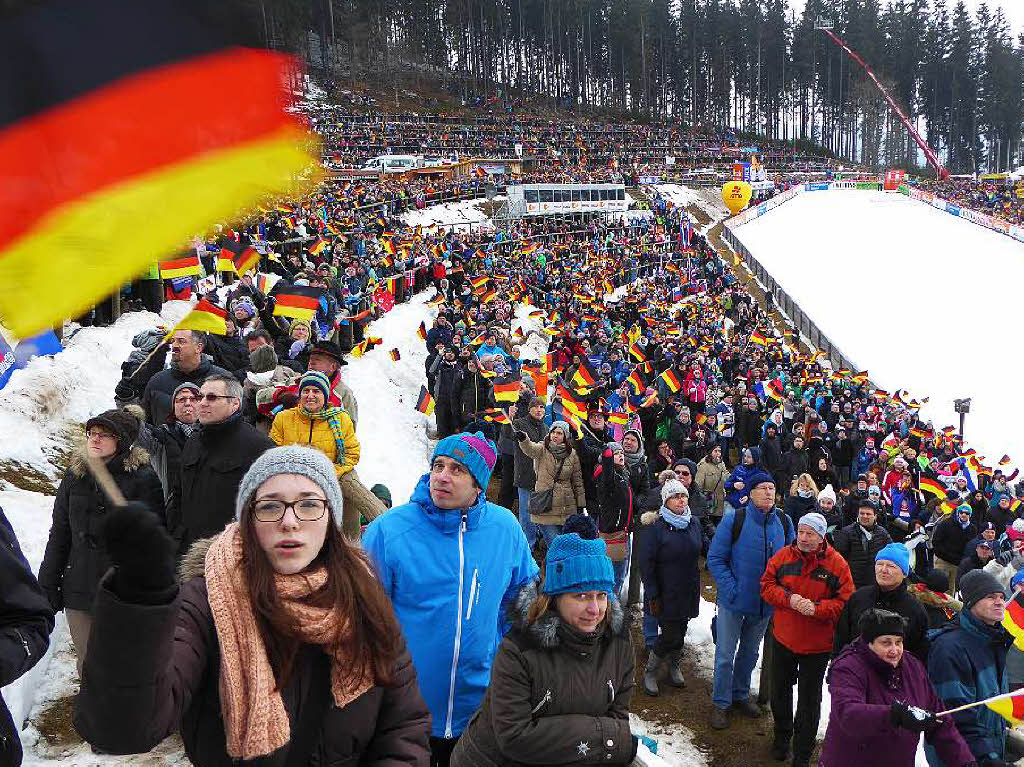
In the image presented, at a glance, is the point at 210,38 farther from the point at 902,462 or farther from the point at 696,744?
the point at 902,462

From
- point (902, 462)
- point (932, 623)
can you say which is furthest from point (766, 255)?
point (932, 623)

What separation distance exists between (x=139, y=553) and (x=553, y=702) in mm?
1899

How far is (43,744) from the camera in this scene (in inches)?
169

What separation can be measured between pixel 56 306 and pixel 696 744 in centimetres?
527

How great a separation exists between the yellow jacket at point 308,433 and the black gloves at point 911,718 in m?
2.98

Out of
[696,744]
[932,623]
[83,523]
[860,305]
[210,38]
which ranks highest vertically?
[210,38]

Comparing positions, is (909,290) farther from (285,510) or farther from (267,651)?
(267,651)

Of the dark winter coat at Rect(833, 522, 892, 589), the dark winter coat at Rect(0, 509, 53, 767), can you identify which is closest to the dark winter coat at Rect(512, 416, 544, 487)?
the dark winter coat at Rect(833, 522, 892, 589)

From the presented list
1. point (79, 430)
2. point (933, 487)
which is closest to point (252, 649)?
point (79, 430)

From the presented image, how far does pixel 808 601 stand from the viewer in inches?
199

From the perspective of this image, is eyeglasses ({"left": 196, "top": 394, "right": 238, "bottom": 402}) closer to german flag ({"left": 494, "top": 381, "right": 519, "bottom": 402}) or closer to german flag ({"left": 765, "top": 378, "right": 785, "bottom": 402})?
german flag ({"left": 494, "top": 381, "right": 519, "bottom": 402})

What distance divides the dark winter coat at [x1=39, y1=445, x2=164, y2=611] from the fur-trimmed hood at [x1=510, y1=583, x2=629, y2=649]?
184 cm

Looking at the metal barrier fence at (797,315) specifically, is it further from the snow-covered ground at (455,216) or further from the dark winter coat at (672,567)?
the dark winter coat at (672,567)

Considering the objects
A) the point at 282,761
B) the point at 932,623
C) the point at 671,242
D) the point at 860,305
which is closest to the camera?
the point at 282,761
